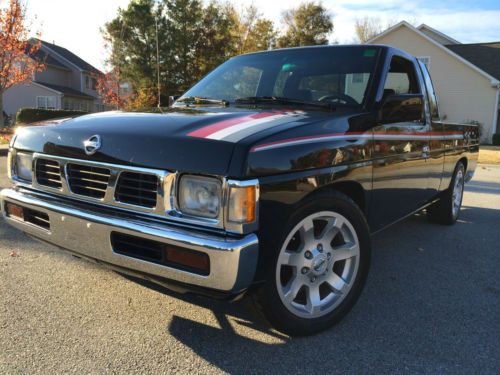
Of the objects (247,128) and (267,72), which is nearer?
(247,128)

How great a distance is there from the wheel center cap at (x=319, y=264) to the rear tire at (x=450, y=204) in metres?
3.07

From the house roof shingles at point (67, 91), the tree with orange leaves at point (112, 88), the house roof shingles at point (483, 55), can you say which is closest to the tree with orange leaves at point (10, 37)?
the tree with orange leaves at point (112, 88)

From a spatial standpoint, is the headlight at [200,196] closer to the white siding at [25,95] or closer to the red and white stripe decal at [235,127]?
the red and white stripe decal at [235,127]

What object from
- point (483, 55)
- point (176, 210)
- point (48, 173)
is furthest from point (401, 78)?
point (483, 55)

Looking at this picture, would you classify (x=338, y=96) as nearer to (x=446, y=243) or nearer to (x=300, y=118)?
(x=300, y=118)

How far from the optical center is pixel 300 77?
3.46 meters

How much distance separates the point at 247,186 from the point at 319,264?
2.76 feet

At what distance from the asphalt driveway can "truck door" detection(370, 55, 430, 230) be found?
0.60 meters

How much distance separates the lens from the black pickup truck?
6.82 ft

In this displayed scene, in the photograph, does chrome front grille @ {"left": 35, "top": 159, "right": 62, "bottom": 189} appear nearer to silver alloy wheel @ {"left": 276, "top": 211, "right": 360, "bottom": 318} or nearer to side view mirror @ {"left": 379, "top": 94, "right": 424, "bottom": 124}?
silver alloy wheel @ {"left": 276, "top": 211, "right": 360, "bottom": 318}

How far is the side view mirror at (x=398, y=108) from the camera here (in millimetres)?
3020

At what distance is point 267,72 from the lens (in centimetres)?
370

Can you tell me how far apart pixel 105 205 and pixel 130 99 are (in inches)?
1144

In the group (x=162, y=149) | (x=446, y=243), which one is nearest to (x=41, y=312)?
(x=162, y=149)
